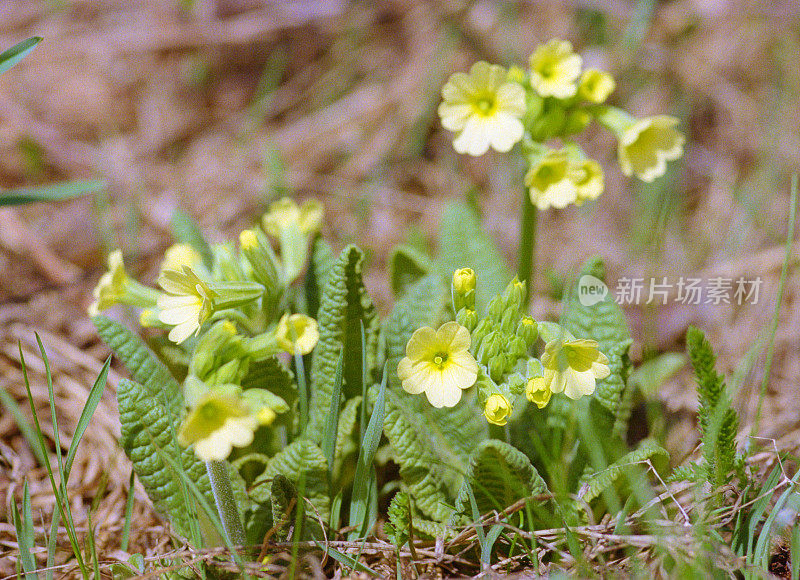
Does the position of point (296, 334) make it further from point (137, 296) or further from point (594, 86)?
point (594, 86)

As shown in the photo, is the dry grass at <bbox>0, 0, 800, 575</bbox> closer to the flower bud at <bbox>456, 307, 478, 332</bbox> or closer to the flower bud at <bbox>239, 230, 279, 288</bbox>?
the flower bud at <bbox>239, 230, 279, 288</bbox>

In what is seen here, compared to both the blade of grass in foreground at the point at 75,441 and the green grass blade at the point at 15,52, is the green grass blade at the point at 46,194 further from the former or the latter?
the blade of grass in foreground at the point at 75,441

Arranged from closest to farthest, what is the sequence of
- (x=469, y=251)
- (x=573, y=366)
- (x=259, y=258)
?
(x=573, y=366)
(x=259, y=258)
(x=469, y=251)

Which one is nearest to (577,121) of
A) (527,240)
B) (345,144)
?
(527,240)

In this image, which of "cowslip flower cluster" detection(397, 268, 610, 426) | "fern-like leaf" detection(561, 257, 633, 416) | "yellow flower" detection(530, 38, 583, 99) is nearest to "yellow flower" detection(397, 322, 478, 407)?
"cowslip flower cluster" detection(397, 268, 610, 426)

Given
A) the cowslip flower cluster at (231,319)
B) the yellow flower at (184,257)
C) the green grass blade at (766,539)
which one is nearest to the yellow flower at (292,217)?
the cowslip flower cluster at (231,319)
